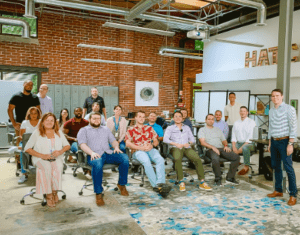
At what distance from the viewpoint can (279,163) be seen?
3.77 meters

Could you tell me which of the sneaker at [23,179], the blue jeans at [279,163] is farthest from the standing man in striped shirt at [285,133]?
the sneaker at [23,179]

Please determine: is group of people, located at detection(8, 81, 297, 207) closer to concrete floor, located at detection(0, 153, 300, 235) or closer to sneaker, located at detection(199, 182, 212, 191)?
sneaker, located at detection(199, 182, 212, 191)

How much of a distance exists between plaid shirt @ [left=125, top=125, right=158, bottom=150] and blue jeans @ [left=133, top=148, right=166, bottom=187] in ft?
0.64

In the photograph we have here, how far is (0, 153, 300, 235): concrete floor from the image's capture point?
284cm

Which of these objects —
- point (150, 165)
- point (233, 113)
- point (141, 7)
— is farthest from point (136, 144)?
point (141, 7)

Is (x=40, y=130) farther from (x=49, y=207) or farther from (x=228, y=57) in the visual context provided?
(x=228, y=57)

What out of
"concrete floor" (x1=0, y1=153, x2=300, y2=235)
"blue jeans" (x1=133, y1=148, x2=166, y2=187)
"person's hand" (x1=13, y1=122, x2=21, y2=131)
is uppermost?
"person's hand" (x1=13, y1=122, x2=21, y2=131)

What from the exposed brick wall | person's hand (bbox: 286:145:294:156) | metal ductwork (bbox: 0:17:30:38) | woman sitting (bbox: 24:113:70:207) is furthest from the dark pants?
the exposed brick wall

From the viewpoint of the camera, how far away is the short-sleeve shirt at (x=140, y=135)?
4.28 m

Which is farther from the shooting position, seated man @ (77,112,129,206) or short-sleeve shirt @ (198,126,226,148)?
short-sleeve shirt @ (198,126,226,148)

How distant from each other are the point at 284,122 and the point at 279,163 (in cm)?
61

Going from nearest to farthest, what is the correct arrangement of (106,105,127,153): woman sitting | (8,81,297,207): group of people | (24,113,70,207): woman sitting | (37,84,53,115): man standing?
(24,113,70,207): woman sitting
(8,81,297,207): group of people
(106,105,127,153): woman sitting
(37,84,53,115): man standing

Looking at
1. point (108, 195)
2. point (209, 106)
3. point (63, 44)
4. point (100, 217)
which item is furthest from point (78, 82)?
point (100, 217)

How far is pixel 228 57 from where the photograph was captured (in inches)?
337
